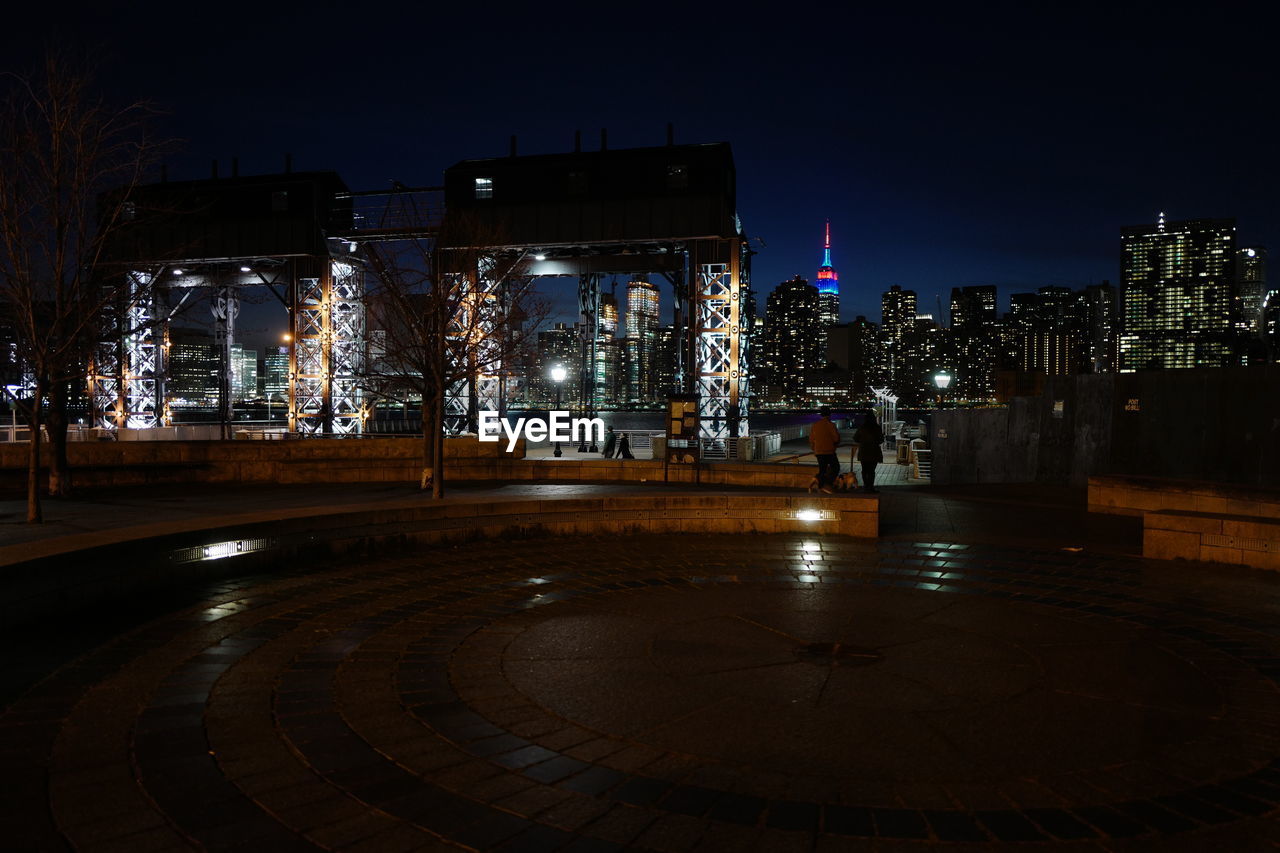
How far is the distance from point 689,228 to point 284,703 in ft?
103

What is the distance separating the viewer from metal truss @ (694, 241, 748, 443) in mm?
34062

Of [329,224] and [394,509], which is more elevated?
[329,224]

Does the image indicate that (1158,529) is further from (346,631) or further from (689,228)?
(689,228)

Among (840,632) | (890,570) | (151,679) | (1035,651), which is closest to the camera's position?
(151,679)

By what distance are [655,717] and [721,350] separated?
30.4 metres

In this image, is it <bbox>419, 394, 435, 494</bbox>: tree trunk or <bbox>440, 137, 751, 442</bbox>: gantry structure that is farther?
<bbox>440, 137, 751, 442</bbox>: gantry structure

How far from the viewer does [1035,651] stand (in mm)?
6430

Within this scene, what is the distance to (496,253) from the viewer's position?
3047 cm

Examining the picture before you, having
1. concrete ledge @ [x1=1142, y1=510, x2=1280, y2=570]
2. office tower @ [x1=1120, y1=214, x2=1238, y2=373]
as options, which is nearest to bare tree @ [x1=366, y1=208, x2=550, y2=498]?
concrete ledge @ [x1=1142, y1=510, x2=1280, y2=570]

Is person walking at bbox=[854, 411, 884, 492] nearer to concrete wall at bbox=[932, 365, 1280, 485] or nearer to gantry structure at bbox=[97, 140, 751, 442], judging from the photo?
concrete wall at bbox=[932, 365, 1280, 485]

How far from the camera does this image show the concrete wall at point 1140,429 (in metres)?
14.0

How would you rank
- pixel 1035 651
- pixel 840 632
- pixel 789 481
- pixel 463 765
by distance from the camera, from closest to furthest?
pixel 463 765
pixel 1035 651
pixel 840 632
pixel 789 481

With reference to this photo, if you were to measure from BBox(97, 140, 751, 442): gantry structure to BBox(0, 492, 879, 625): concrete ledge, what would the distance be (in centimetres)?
1942

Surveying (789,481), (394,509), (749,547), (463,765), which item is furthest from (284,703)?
(789,481)
